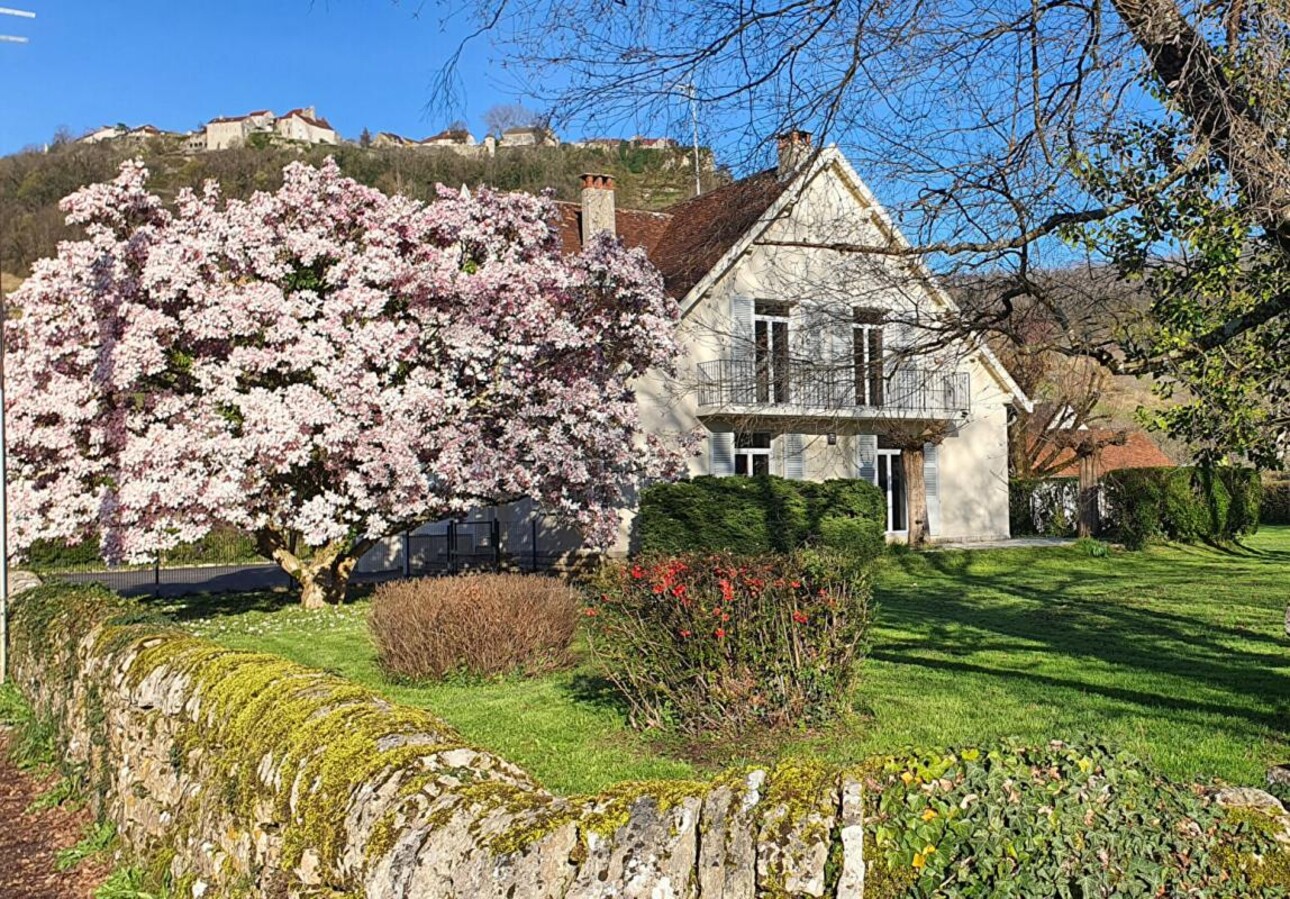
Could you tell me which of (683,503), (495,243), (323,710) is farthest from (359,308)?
(323,710)

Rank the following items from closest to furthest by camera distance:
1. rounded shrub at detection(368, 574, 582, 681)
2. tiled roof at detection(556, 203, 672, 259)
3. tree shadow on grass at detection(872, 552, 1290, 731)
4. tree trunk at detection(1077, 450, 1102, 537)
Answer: tree shadow on grass at detection(872, 552, 1290, 731), rounded shrub at detection(368, 574, 582, 681), tiled roof at detection(556, 203, 672, 259), tree trunk at detection(1077, 450, 1102, 537)

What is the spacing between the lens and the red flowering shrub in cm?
715

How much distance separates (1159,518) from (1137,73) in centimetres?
2324

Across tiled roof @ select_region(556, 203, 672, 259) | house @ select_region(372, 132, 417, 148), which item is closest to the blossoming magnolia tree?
tiled roof @ select_region(556, 203, 672, 259)

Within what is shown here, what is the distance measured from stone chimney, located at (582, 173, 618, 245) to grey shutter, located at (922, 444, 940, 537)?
9.95 m

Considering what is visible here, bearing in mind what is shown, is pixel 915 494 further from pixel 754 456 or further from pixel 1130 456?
pixel 1130 456

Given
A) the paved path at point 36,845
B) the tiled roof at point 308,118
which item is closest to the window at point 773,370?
the paved path at point 36,845

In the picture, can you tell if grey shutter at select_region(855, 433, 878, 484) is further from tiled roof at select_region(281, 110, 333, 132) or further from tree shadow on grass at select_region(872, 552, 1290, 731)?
tiled roof at select_region(281, 110, 333, 132)

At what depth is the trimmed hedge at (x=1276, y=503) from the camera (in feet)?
133

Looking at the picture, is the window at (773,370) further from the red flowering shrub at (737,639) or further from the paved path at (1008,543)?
the paved path at (1008,543)

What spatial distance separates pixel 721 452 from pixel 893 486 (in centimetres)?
578

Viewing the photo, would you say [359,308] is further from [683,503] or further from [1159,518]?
[1159,518]

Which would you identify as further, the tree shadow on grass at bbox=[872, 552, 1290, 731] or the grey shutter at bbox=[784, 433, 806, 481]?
the grey shutter at bbox=[784, 433, 806, 481]

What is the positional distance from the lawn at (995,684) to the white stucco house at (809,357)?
2.53 meters
